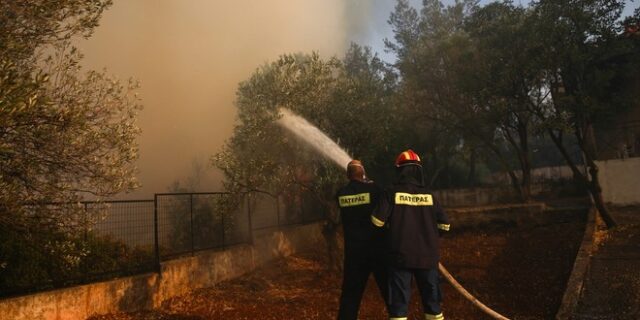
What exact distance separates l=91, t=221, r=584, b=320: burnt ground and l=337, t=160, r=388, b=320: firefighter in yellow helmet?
192 centimetres

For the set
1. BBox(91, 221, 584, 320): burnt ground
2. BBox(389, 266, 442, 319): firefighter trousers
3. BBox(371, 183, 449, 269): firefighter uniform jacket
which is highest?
BBox(371, 183, 449, 269): firefighter uniform jacket

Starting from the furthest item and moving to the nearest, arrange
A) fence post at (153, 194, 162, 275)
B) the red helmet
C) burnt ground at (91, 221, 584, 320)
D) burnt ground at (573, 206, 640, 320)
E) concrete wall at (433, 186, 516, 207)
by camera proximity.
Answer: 1. concrete wall at (433, 186, 516, 207)
2. fence post at (153, 194, 162, 275)
3. burnt ground at (91, 221, 584, 320)
4. burnt ground at (573, 206, 640, 320)
5. the red helmet

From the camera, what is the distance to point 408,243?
4789mm

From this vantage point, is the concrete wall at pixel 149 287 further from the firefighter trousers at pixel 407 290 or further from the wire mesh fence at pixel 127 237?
the firefighter trousers at pixel 407 290

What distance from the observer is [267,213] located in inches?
583

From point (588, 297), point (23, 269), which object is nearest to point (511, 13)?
point (588, 297)

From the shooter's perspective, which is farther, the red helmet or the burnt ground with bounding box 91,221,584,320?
the burnt ground with bounding box 91,221,584,320

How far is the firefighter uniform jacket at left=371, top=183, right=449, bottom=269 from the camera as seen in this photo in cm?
477

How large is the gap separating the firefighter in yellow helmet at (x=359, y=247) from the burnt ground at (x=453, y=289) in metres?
1.92

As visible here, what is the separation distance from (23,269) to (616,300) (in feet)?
28.8

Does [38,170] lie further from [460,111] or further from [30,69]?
[460,111]

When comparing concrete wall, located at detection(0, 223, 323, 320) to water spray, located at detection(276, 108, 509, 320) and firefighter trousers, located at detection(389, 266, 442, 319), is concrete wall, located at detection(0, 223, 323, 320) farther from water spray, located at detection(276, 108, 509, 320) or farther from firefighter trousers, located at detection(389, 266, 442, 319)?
firefighter trousers, located at detection(389, 266, 442, 319)

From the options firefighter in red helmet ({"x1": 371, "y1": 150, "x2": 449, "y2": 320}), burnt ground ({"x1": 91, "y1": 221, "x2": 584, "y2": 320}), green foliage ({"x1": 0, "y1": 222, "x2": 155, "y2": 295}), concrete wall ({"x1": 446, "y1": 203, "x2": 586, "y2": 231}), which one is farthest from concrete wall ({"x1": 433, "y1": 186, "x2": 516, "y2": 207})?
firefighter in red helmet ({"x1": 371, "y1": 150, "x2": 449, "y2": 320})

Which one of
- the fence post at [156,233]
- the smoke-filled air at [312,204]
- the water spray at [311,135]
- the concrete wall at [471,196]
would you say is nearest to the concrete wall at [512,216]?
the smoke-filled air at [312,204]
